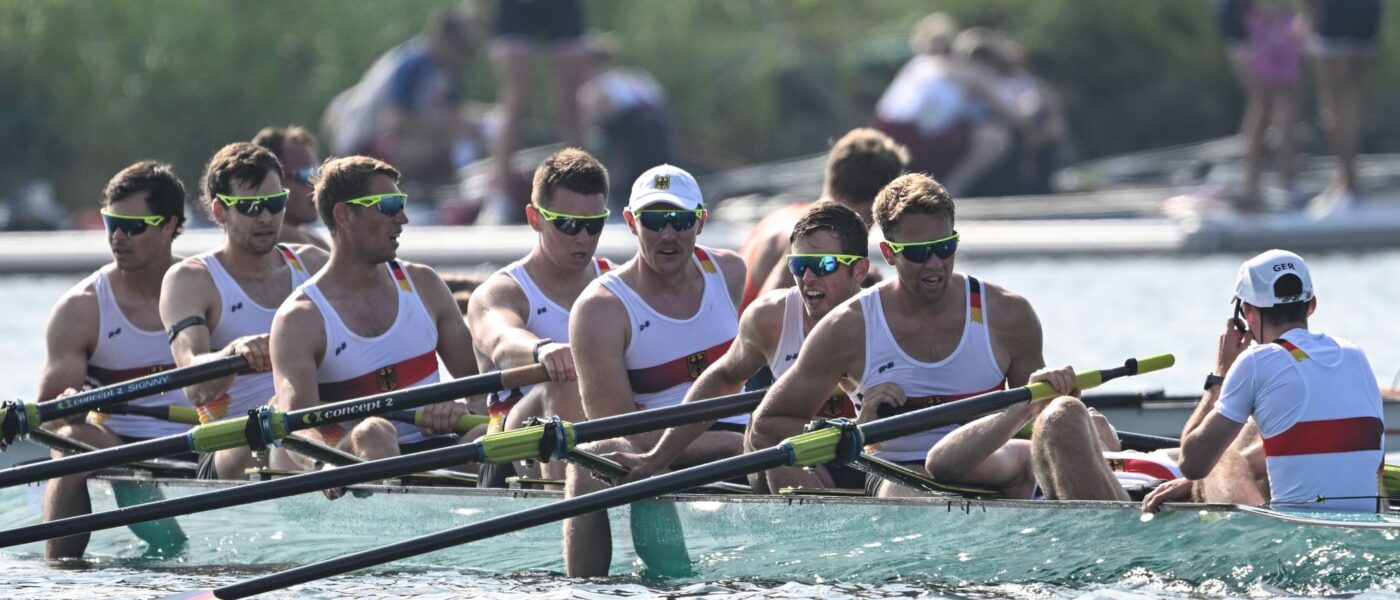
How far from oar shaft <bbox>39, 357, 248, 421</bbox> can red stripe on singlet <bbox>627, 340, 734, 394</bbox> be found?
4.63ft

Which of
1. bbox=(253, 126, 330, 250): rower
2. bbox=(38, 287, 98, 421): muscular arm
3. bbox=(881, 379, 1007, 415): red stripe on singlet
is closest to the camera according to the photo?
bbox=(881, 379, 1007, 415): red stripe on singlet

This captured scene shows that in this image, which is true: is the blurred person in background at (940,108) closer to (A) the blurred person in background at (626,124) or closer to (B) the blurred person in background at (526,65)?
(A) the blurred person in background at (626,124)

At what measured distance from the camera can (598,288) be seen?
23.3 ft

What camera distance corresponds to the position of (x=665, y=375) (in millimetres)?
7234

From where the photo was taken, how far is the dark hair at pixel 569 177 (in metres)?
7.50

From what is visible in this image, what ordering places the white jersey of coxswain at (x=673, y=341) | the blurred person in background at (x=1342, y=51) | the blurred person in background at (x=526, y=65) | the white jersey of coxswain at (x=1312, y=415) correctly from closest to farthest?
the white jersey of coxswain at (x=1312, y=415), the white jersey of coxswain at (x=673, y=341), the blurred person in background at (x=1342, y=51), the blurred person in background at (x=526, y=65)

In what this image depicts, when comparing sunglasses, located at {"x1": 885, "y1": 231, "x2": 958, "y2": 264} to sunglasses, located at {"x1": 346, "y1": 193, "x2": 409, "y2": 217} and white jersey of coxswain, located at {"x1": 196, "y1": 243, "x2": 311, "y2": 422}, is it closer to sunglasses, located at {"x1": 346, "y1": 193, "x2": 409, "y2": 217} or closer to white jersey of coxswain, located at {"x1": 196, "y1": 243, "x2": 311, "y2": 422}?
sunglasses, located at {"x1": 346, "y1": 193, "x2": 409, "y2": 217}

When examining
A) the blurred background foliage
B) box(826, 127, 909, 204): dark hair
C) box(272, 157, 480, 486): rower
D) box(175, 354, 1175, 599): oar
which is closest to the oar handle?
box(272, 157, 480, 486): rower

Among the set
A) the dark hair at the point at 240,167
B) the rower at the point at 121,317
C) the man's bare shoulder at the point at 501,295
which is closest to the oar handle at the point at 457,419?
the man's bare shoulder at the point at 501,295

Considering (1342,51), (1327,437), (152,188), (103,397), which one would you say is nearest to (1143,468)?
(1327,437)

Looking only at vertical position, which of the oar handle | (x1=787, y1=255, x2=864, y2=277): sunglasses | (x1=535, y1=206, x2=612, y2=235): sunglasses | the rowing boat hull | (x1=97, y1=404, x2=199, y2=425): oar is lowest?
the rowing boat hull

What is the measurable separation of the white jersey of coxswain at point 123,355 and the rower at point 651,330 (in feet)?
6.73

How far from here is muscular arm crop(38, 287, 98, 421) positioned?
814cm

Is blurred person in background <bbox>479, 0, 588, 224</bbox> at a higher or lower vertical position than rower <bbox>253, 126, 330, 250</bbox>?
higher
